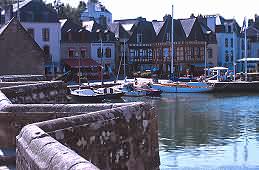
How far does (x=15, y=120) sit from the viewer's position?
11.1m

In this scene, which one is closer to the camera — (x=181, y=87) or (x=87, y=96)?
(x=87, y=96)

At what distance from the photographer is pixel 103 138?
9.21 meters

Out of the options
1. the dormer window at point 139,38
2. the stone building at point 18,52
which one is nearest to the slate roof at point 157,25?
the dormer window at point 139,38

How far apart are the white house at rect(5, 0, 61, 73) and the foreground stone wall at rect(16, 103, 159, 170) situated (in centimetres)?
6000

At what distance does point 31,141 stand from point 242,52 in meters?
94.7

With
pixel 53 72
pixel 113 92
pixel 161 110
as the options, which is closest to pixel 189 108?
pixel 161 110

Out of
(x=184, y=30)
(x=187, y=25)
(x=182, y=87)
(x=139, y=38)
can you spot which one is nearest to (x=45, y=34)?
(x=139, y=38)

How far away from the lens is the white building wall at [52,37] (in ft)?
231

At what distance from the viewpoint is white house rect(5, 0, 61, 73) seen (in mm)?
69400

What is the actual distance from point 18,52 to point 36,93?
835 inches

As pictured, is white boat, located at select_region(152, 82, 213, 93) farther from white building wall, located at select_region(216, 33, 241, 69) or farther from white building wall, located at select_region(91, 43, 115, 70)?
white building wall, located at select_region(216, 33, 241, 69)

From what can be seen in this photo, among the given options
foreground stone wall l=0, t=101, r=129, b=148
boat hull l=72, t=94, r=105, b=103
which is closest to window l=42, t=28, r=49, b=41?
boat hull l=72, t=94, r=105, b=103

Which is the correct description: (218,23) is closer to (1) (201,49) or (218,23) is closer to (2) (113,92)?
(1) (201,49)

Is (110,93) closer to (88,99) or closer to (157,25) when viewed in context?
(88,99)
